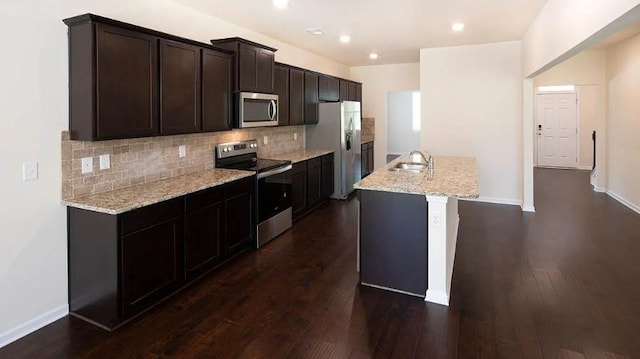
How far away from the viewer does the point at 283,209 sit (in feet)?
16.0

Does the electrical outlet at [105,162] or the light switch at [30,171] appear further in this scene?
the electrical outlet at [105,162]

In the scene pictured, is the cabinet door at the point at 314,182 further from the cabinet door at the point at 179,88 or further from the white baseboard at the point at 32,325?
the white baseboard at the point at 32,325

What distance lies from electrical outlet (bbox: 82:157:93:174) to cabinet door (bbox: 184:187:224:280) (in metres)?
0.75

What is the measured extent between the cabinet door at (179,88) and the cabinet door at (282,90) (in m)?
1.67

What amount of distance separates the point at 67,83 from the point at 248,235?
2134mm

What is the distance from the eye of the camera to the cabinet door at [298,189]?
534 centimetres

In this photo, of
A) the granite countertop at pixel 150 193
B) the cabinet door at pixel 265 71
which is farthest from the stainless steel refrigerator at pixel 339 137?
the granite countertop at pixel 150 193

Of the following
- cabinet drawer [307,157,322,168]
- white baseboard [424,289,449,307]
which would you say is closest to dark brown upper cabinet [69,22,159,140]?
white baseboard [424,289,449,307]

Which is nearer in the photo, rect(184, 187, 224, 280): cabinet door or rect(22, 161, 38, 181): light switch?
rect(22, 161, 38, 181): light switch

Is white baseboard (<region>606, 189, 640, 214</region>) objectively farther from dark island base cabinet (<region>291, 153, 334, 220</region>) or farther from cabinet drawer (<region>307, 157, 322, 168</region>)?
cabinet drawer (<region>307, 157, 322, 168</region>)

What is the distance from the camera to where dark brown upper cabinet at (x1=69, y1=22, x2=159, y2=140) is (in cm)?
268

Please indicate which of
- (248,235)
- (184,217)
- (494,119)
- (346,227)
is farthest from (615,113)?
(184,217)

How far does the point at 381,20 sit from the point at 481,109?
107 inches

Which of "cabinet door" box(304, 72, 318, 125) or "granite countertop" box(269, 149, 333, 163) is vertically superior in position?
"cabinet door" box(304, 72, 318, 125)
